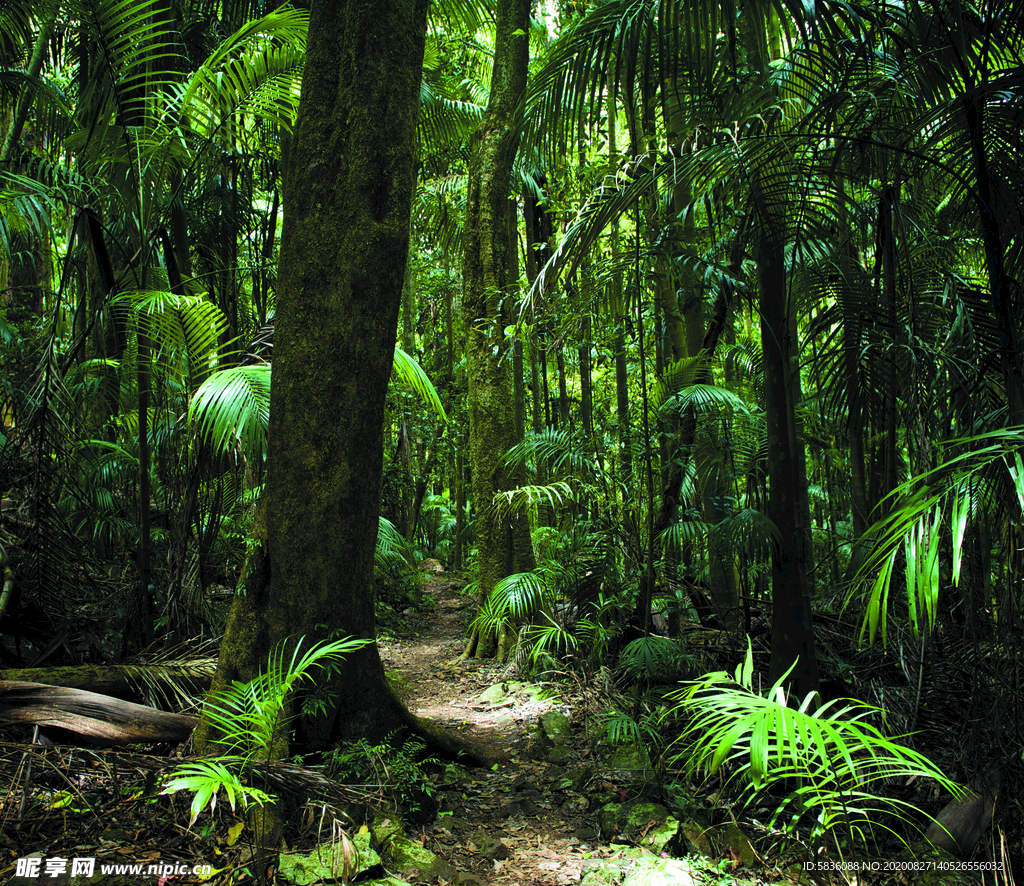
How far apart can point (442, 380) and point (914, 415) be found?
10.3 m

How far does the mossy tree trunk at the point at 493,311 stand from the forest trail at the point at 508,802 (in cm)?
112

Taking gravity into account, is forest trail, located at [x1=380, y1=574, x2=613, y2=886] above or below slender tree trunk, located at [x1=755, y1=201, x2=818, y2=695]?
below

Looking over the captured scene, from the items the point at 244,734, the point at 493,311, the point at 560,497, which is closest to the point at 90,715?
the point at 244,734

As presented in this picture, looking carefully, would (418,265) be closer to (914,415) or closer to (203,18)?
(203,18)

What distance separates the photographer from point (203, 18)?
16.7 feet

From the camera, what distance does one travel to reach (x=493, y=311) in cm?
551

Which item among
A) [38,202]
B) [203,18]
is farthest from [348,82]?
[203,18]

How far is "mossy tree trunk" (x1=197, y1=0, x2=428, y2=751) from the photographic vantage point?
267 cm

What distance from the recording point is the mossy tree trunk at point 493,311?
5547 millimetres

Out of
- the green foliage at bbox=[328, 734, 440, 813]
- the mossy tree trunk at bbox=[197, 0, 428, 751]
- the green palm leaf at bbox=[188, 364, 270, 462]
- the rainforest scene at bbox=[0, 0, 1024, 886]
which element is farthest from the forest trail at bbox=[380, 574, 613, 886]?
the green palm leaf at bbox=[188, 364, 270, 462]

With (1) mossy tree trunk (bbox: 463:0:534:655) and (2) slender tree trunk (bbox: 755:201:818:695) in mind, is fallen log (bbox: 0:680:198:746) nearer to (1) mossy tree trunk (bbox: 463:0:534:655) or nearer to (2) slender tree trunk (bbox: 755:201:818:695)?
(2) slender tree trunk (bbox: 755:201:818:695)

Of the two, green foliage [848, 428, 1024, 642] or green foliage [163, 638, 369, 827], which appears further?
green foliage [163, 638, 369, 827]

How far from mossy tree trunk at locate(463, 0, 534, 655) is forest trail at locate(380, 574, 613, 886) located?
3.67 feet

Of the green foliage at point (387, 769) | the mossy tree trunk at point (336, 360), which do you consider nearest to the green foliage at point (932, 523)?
the green foliage at point (387, 769)
